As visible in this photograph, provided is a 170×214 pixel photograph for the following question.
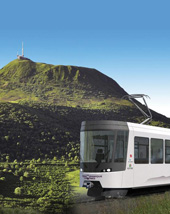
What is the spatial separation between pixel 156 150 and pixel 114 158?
8.05 ft

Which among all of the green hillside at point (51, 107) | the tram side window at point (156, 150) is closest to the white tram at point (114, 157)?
the tram side window at point (156, 150)

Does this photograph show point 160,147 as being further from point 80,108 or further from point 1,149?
point 80,108

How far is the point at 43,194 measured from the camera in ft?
151

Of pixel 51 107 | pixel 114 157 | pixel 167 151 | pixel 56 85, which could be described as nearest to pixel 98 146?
pixel 114 157

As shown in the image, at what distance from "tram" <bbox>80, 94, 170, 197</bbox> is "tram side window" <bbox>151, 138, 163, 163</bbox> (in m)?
0.24

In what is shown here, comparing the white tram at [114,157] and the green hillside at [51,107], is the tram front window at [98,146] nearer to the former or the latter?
the white tram at [114,157]

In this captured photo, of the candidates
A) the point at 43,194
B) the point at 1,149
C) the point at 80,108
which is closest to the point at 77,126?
the point at 80,108

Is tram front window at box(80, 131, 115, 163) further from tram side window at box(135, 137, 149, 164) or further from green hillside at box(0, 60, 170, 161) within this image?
green hillside at box(0, 60, 170, 161)

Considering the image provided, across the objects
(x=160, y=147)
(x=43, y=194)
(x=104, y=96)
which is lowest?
(x=43, y=194)

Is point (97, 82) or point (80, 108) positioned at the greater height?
point (97, 82)

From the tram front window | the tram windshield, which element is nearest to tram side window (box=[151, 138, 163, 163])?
the tram windshield

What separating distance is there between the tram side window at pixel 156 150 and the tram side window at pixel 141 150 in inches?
16.3

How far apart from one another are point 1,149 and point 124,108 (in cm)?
5257

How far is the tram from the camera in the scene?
581 inches
